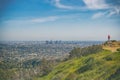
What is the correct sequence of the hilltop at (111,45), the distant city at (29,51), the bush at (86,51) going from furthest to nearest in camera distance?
the bush at (86,51)
the hilltop at (111,45)
the distant city at (29,51)

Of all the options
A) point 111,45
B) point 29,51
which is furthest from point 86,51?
point 29,51

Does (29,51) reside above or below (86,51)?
below

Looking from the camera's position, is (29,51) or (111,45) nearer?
(111,45)

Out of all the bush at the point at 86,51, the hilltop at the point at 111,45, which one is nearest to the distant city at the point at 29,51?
the bush at the point at 86,51

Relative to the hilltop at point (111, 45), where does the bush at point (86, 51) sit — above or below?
below

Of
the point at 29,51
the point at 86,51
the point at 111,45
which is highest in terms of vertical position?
the point at 111,45

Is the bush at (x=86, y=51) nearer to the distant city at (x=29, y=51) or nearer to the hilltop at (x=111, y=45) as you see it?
the hilltop at (x=111, y=45)

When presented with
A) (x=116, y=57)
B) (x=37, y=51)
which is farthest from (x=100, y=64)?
(x=37, y=51)

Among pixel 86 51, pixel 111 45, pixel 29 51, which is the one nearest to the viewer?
pixel 111 45

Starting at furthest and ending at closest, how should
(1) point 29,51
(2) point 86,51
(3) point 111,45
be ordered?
(1) point 29,51
(2) point 86,51
(3) point 111,45

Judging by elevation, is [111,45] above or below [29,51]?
above

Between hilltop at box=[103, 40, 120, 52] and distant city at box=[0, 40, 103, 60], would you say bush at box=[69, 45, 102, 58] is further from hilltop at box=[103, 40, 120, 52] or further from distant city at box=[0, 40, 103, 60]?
distant city at box=[0, 40, 103, 60]

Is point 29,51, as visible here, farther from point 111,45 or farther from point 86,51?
point 111,45
